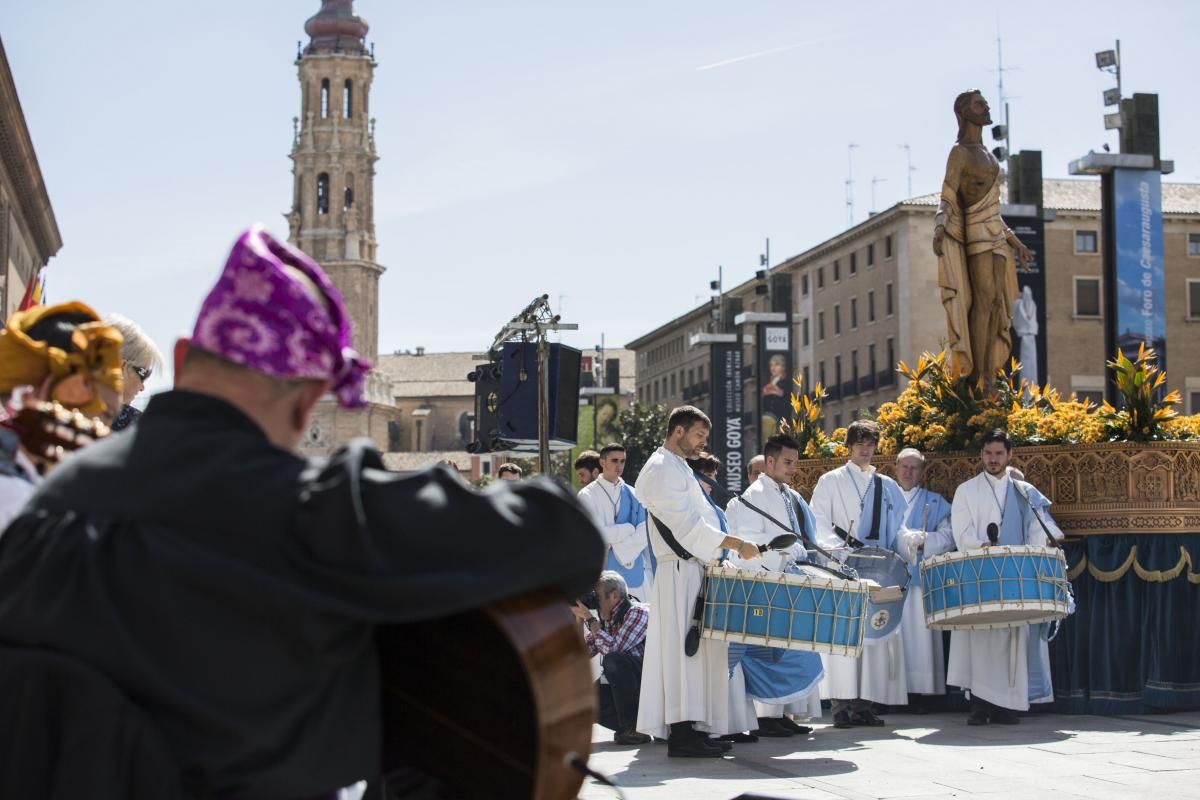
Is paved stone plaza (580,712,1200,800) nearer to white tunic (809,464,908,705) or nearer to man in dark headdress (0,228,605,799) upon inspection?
white tunic (809,464,908,705)

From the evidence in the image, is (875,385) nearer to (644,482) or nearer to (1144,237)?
(1144,237)

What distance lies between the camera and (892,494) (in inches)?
523

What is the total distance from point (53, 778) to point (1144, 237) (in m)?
28.5

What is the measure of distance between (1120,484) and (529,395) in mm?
15979

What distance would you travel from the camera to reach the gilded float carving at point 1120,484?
12.7 metres

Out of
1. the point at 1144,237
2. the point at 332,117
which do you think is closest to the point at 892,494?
the point at 1144,237

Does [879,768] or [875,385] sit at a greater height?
[875,385]

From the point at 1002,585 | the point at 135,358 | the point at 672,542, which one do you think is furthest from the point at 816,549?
the point at 135,358

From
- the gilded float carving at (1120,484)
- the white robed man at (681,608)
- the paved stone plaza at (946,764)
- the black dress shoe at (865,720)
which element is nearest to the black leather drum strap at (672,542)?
the white robed man at (681,608)

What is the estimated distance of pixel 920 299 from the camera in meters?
79.1

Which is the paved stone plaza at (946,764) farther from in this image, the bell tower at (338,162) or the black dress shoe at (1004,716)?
the bell tower at (338,162)

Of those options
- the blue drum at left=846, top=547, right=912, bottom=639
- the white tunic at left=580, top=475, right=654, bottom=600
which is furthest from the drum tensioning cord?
the white tunic at left=580, top=475, right=654, bottom=600

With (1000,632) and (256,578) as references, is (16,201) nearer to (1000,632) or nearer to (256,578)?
(1000,632)

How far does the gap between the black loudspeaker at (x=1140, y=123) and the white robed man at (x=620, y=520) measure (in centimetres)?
2332
